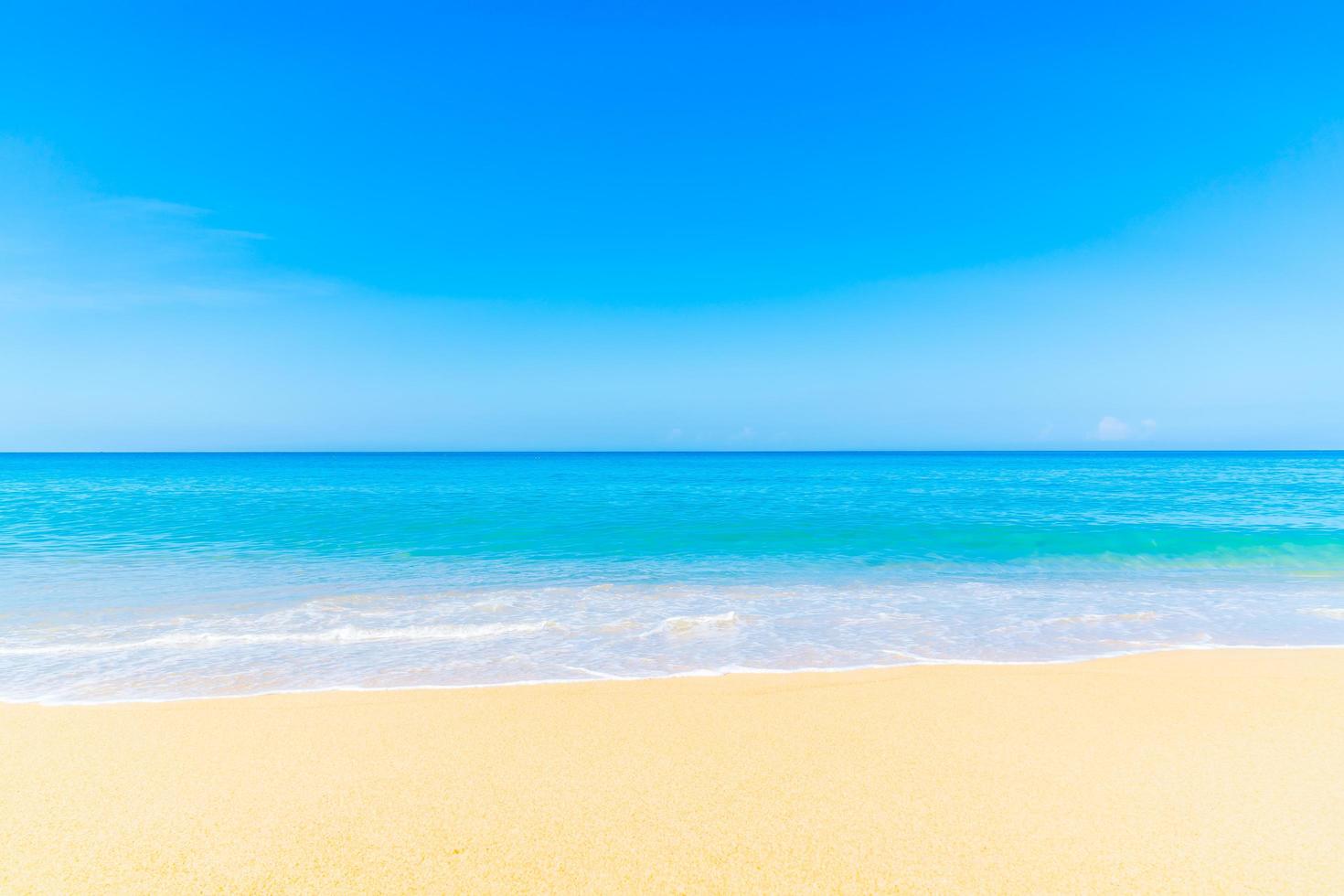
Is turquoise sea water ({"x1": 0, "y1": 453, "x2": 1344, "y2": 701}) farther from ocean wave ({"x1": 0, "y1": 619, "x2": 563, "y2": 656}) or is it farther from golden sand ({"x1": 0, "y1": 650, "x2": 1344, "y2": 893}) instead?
golden sand ({"x1": 0, "y1": 650, "x2": 1344, "y2": 893})

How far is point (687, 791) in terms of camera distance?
170 inches

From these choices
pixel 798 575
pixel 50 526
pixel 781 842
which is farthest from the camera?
pixel 50 526

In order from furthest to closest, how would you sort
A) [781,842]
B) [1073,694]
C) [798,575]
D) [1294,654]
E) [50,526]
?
[50,526] < [798,575] < [1294,654] < [1073,694] < [781,842]

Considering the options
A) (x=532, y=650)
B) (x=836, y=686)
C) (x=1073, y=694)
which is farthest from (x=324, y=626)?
(x=1073, y=694)

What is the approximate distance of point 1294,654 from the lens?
773cm

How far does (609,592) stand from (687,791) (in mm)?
7613

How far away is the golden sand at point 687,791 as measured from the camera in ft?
11.5

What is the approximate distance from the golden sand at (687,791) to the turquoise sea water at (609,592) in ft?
4.42

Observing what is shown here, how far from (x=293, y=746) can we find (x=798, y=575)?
406 inches

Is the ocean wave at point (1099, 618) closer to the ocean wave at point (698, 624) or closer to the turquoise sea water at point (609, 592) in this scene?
the turquoise sea water at point (609, 592)

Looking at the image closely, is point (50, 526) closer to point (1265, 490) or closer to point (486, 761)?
point (486, 761)

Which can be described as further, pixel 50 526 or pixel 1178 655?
pixel 50 526

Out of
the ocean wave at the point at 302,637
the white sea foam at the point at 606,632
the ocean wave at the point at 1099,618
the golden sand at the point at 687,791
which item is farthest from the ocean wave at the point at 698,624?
the ocean wave at the point at 1099,618

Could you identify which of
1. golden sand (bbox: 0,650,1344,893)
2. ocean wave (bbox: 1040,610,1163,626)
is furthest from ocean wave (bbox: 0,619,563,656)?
ocean wave (bbox: 1040,610,1163,626)
